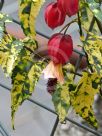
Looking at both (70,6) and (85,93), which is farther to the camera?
(85,93)

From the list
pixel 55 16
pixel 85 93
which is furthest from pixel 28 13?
pixel 85 93

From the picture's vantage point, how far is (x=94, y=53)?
0.54 m

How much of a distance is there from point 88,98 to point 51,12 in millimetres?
152

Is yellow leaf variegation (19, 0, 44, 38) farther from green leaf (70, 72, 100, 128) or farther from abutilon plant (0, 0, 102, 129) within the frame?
green leaf (70, 72, 100, 128)

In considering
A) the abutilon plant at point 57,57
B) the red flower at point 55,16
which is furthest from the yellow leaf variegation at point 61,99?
the red flower at point 55,16

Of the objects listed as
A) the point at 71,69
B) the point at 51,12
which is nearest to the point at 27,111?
the point at 71,69

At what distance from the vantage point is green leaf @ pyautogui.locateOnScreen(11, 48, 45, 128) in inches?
23.5

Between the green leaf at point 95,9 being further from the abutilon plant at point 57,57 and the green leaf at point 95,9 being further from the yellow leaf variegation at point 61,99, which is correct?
the yellow leaf variegation at point 61,99

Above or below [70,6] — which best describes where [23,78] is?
below

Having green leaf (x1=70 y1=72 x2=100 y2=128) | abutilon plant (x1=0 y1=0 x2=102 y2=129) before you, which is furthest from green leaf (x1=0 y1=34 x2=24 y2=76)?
green leaf (x1=70 y1=72 x2=100 y2=128)

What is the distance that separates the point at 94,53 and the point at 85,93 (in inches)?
4.0

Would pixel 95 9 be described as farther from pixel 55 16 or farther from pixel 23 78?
pixel 23 78

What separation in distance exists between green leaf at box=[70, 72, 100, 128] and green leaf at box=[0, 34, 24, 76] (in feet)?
0.35

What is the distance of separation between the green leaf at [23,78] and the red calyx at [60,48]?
4 centimetres
